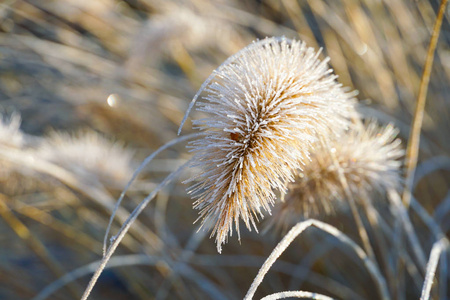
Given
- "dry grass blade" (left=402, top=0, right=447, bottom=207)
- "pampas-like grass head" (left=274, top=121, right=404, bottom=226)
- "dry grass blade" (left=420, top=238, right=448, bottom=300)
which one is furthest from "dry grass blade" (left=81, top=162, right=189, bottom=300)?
"dry grass blade" (left=402, top=0, right=447, bottom=207)

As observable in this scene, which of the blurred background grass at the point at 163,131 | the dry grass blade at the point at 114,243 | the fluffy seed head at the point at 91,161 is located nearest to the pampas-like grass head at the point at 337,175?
the dry grass blade at the point at 114,243

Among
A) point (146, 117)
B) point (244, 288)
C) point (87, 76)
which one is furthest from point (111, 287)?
point (87, 76)

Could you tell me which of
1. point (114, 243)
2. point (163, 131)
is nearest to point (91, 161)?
point (163, 131)

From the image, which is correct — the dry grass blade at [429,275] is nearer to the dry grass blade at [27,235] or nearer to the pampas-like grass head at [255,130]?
the pampas-like grass head at [255,130]

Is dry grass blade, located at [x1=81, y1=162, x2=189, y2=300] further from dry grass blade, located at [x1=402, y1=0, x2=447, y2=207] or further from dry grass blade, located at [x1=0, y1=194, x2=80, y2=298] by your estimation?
dry grass blade, located at [x1=0, y1=194, x2=80, y2=298]

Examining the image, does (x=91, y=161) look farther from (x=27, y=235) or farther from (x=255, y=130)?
(x=255, y=130)

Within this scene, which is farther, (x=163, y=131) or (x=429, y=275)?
(x=163, y=131)
